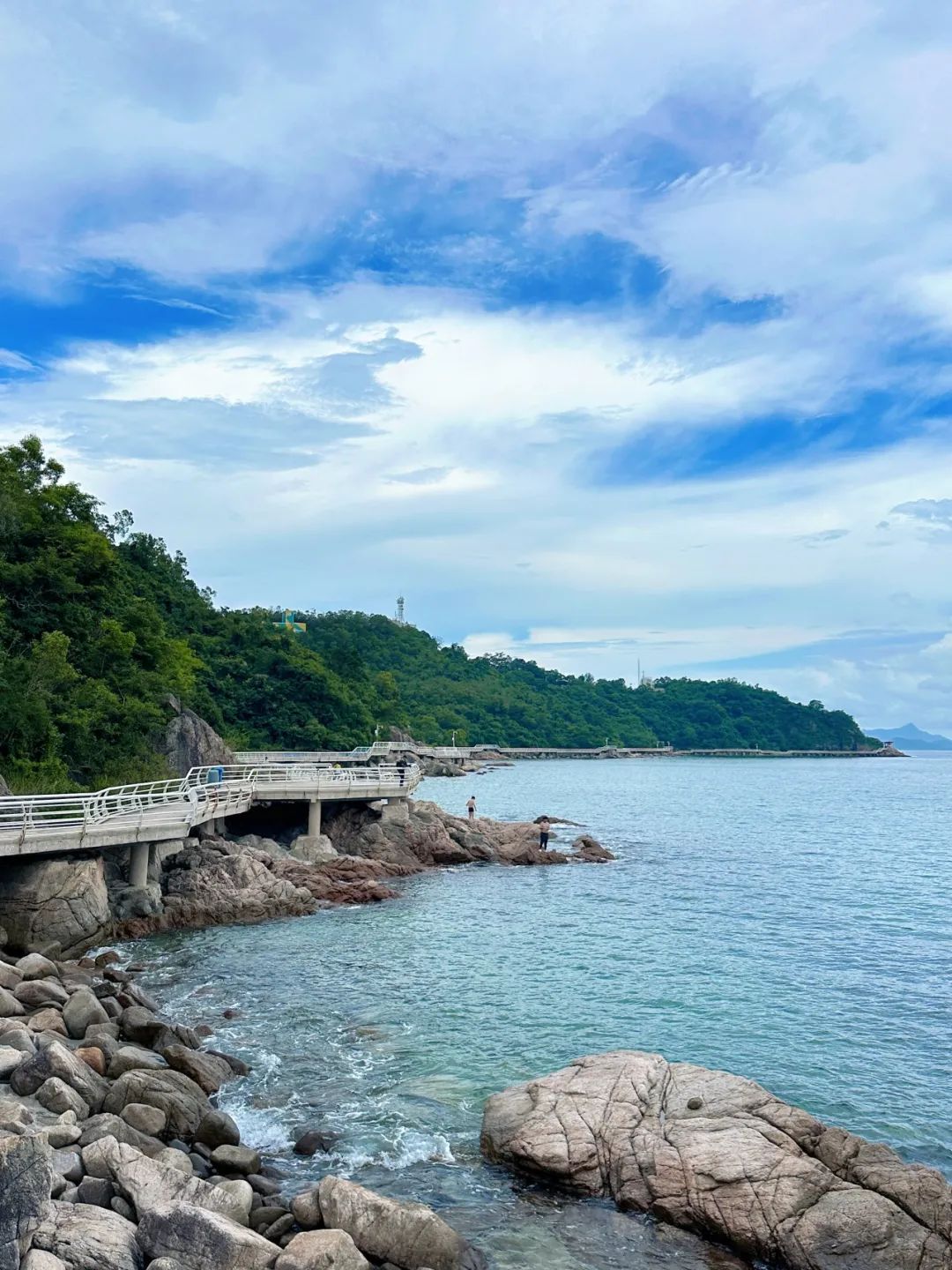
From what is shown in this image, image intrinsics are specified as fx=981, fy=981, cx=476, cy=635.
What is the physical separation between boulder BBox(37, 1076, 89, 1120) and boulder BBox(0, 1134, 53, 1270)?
159 inches

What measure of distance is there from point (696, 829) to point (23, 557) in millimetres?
40476

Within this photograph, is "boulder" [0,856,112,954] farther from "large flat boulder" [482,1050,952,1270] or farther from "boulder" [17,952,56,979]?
"large flat boulder" [482,1050,952,1270]

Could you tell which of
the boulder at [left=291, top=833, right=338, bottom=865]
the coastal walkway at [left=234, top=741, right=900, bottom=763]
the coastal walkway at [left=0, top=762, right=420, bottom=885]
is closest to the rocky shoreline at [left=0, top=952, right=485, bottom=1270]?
the coastal walkway at [left=0, top=762, right=420, bottom=885]

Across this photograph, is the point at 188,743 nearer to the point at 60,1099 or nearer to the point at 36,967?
the point at 36,967

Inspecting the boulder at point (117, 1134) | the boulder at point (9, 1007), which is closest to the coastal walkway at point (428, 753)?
the boulder at point (9, 1007)

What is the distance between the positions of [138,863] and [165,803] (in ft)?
13.2

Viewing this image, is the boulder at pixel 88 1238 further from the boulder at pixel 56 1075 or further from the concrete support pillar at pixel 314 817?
the concrete support pillar at pixel 314 817

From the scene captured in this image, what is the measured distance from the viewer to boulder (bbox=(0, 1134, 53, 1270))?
8.41 m

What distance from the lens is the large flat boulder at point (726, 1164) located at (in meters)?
10.7

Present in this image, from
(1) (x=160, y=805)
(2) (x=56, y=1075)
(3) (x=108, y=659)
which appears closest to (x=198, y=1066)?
(2) (x=56, y=1075)

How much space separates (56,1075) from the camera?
523 inches

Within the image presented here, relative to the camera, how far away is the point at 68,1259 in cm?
885

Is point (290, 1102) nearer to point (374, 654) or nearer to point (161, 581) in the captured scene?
point (161, 581)

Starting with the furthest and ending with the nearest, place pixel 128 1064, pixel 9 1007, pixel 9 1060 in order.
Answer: pixel 9 1007 → pixel 128 1064 → pixel 9 1060
